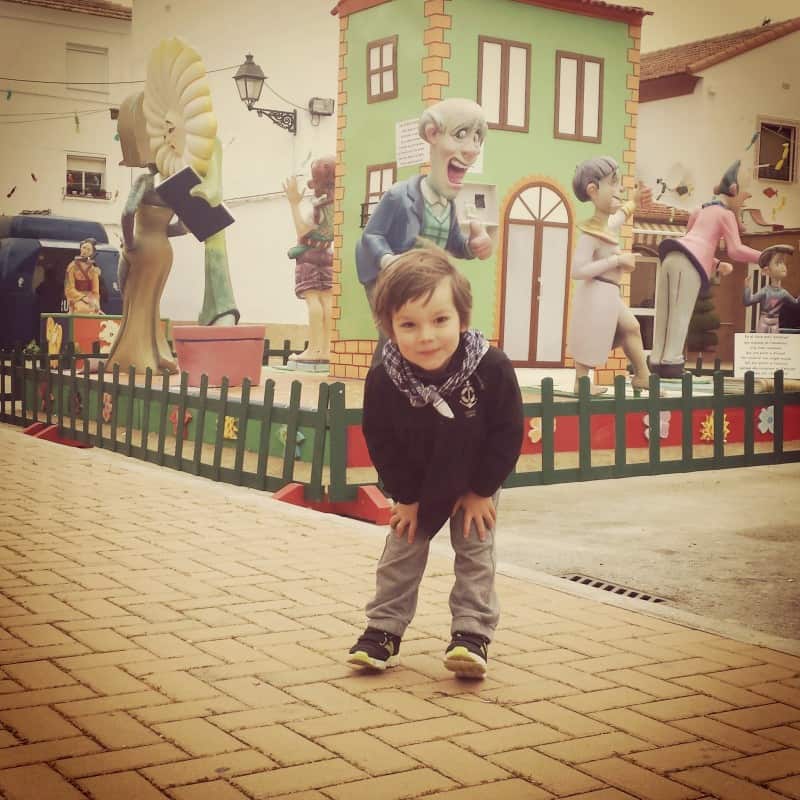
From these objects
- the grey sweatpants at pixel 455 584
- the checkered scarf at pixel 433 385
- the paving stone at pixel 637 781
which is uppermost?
the checkered scarf at pixel 433 385

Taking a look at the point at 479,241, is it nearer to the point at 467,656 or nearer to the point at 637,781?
the point at 467,656

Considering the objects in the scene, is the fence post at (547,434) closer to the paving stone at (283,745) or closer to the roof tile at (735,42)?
the roof tile at (735,42)

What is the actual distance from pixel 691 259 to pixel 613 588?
658 cm

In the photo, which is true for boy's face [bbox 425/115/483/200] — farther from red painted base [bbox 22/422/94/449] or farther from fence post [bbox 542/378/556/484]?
red painted base [bbox 22/422/94/449]

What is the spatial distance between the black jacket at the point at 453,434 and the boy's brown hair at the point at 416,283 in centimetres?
17

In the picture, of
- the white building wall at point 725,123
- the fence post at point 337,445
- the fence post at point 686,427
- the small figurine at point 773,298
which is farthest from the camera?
the small figurine at point 773,298

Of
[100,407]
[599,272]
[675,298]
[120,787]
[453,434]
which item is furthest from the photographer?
[675,298]

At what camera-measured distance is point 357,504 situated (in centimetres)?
691

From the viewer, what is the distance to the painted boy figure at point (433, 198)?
920 centimetres

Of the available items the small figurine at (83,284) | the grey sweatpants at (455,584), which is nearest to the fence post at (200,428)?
the grey sweatpants at (455,584)

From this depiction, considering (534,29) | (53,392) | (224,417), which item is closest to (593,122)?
(534,29)

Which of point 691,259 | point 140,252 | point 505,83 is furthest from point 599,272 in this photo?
point 505,83

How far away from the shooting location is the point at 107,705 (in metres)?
3.18

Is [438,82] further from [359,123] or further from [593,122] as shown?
[593,122]
